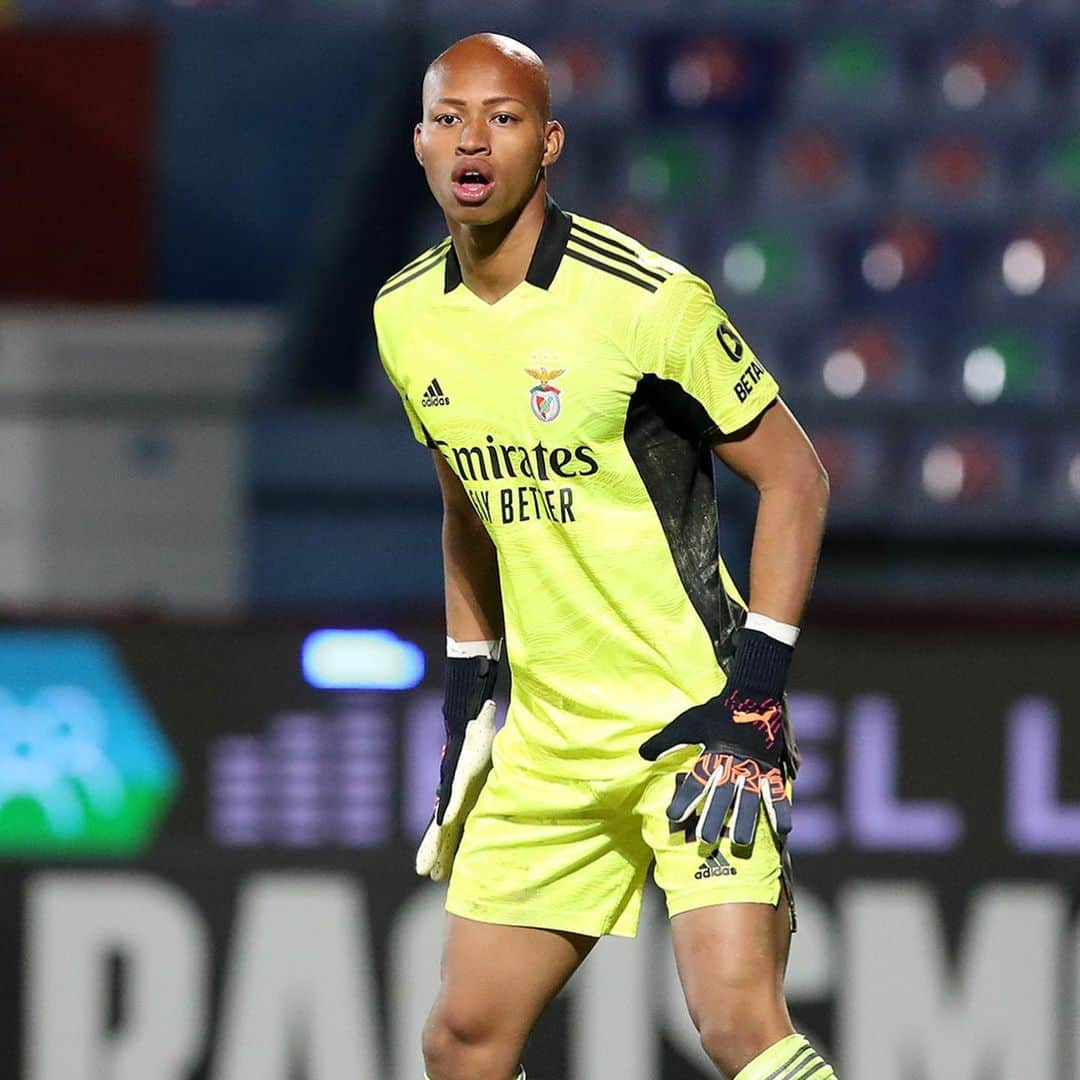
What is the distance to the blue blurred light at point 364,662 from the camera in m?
4.93

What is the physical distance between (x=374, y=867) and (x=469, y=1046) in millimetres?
1513

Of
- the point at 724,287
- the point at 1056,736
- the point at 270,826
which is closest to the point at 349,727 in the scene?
the point at 270,826

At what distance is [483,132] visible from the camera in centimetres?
318

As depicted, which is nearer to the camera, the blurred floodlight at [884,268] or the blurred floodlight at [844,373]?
the blurred floodlight at [844,373]

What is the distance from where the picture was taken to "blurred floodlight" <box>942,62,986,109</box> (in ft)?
29.5

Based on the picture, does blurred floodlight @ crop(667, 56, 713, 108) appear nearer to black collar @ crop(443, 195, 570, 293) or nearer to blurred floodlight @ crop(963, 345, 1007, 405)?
blurred floodlight @ crop(963, 345, 1007, 405)

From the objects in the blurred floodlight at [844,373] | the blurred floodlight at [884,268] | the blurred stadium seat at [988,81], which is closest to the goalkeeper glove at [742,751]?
the blurred floodlight at [844,373]

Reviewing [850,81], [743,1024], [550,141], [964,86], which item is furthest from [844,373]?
[743,1024]

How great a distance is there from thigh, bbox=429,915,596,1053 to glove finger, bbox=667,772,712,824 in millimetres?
365

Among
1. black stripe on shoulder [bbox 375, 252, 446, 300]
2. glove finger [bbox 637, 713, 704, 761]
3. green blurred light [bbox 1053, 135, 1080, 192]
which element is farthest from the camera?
green blurred light [bbox 1053, 135, 1080, 192]

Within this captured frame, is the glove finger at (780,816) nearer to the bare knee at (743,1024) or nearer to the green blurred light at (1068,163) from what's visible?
the bare knee at (743,1024)

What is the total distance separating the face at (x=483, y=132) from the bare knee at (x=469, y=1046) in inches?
45.0

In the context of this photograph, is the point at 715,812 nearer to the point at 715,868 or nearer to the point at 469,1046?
the point at 715,868

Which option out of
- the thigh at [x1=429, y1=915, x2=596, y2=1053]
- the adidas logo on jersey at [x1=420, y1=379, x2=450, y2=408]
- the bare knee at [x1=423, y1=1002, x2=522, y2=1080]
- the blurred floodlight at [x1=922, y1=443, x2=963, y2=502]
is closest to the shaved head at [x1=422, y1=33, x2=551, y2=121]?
the adidas logo on jersey at [x1=420, y1=379, x2=450, y2=408]
